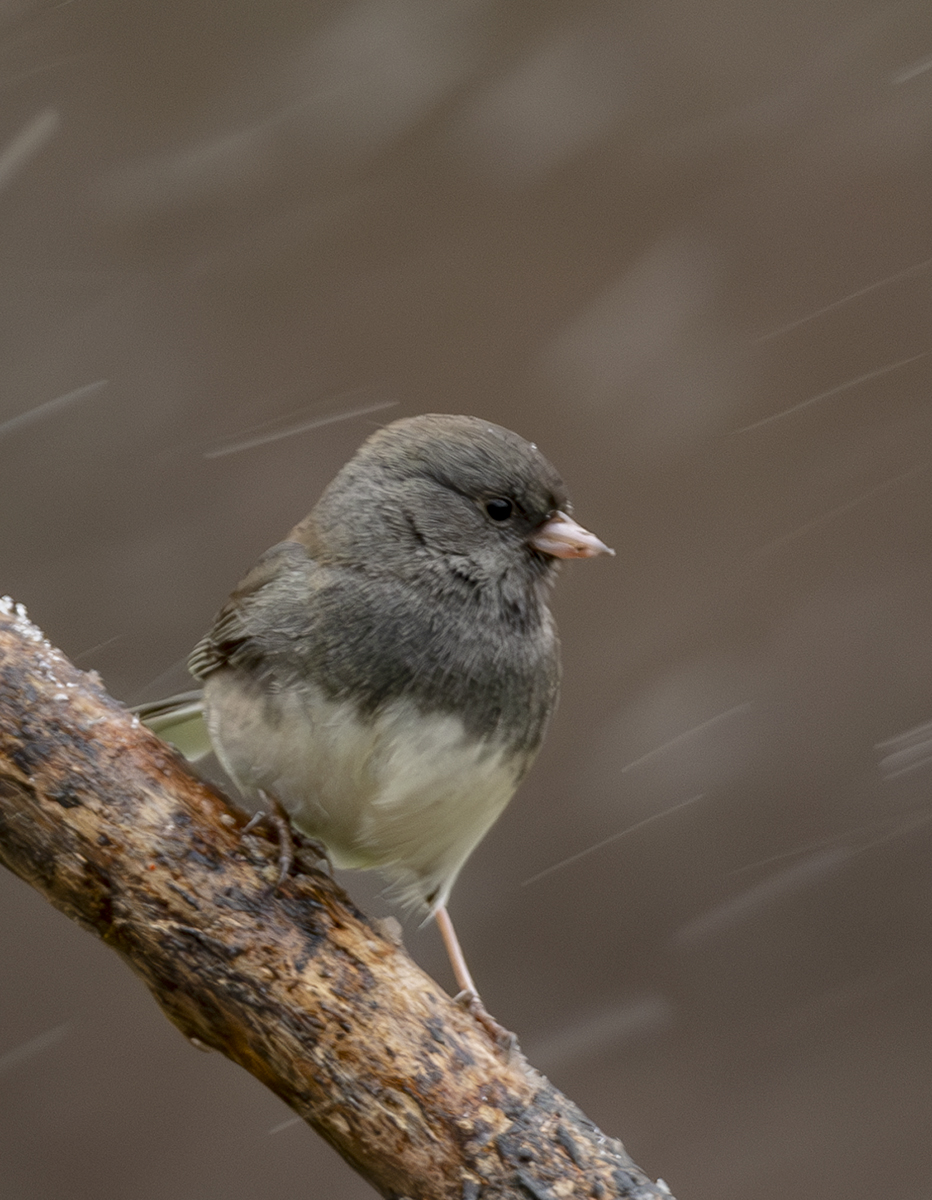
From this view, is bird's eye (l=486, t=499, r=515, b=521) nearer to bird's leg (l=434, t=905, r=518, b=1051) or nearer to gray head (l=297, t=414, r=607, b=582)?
gray head (l=297, t=414, r=607, b=582)

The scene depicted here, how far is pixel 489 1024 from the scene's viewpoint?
1.68m

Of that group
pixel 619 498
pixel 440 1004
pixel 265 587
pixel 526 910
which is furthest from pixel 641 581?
pixel 440 1004

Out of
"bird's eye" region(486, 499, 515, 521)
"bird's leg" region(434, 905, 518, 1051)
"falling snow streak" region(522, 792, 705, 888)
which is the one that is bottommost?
"falling snow streak" region(522, 792, 705, 888)

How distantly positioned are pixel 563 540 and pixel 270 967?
0.67 m

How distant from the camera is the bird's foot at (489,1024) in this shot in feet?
5.12

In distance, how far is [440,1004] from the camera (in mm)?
1530

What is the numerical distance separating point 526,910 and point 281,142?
161 centimetres

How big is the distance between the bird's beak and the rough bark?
1.72ft

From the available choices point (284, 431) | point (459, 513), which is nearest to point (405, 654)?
point (459, 513)

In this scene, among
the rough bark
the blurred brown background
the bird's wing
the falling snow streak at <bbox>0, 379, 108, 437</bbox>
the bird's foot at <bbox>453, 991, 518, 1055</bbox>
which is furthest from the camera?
the falling snow streak at <bbox>0, 379, 108, 437</bbox>

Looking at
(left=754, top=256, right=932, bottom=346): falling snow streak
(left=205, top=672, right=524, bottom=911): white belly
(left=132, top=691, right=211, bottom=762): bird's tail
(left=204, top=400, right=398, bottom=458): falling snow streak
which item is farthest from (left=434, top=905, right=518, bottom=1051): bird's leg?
(left=754, top=256, right=932, bottom=346): falling snow streak

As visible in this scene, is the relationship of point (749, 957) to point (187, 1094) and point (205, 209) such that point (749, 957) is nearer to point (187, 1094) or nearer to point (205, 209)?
point (187, 1094)

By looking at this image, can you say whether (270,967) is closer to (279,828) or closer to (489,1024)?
(279,828)

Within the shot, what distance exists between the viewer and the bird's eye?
183 cm
